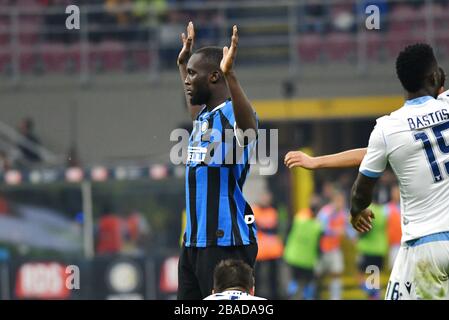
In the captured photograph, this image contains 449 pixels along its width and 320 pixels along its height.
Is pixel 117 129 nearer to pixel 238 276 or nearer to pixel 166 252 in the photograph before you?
pixel 166 252

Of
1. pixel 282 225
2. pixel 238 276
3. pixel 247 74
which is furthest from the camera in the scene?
pixel 247 74

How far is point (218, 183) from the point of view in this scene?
7.07 metres

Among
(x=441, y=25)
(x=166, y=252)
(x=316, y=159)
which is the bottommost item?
(x=166, y=252)

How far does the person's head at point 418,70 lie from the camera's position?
6.46 m

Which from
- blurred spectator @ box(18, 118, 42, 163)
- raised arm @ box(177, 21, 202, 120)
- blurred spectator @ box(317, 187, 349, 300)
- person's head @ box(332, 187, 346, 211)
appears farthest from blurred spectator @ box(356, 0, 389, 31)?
raised arm @ box(177, 21, 202, 120)

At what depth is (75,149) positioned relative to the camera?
20.0 metres

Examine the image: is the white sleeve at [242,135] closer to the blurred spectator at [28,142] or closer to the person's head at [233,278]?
the person's head at [233,278]

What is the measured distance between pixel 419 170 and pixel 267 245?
10.8 m

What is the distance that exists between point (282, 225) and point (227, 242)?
423 inches

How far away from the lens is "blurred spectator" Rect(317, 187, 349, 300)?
16.9 meters

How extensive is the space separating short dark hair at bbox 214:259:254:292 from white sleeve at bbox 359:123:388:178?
Answer: 0.88 meters

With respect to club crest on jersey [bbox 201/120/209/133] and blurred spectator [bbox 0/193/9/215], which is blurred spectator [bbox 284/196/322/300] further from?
club crest on jersey [bbox 201/120/209/133]

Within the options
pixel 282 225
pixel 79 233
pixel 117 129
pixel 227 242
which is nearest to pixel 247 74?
pixel 117 129

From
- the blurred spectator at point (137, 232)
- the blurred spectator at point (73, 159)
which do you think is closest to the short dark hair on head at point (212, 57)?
the blurred spectator at point (137, 232)
